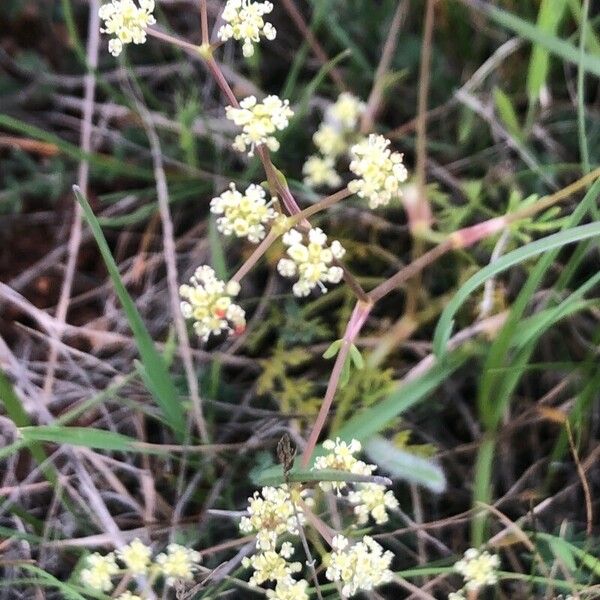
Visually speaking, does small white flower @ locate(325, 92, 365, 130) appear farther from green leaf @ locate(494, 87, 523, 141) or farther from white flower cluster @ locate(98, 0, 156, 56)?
white flower cluster @ locate(98, 0, 156, 56)

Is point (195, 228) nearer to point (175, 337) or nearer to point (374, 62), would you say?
point (175, 337)

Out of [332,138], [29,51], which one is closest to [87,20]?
[29,51]

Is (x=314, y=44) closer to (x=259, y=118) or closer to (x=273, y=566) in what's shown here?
(x=259, y=118)

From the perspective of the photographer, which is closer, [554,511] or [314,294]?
[554,511]

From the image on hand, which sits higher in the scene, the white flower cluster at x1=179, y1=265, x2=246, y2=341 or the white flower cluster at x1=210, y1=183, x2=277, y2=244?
the white flower cluster at x1=210, y1=183, x2=277, y2=244

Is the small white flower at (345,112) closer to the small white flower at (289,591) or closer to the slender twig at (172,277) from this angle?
the slender twig at (172,277)

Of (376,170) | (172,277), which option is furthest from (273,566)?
(172,277)

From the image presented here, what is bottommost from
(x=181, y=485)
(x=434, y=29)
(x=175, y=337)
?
(x=181, y=485)

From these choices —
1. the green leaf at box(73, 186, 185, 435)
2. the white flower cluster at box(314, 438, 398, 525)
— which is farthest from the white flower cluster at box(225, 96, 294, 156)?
the white flower cluster at box(314, 438, 398, 525)
